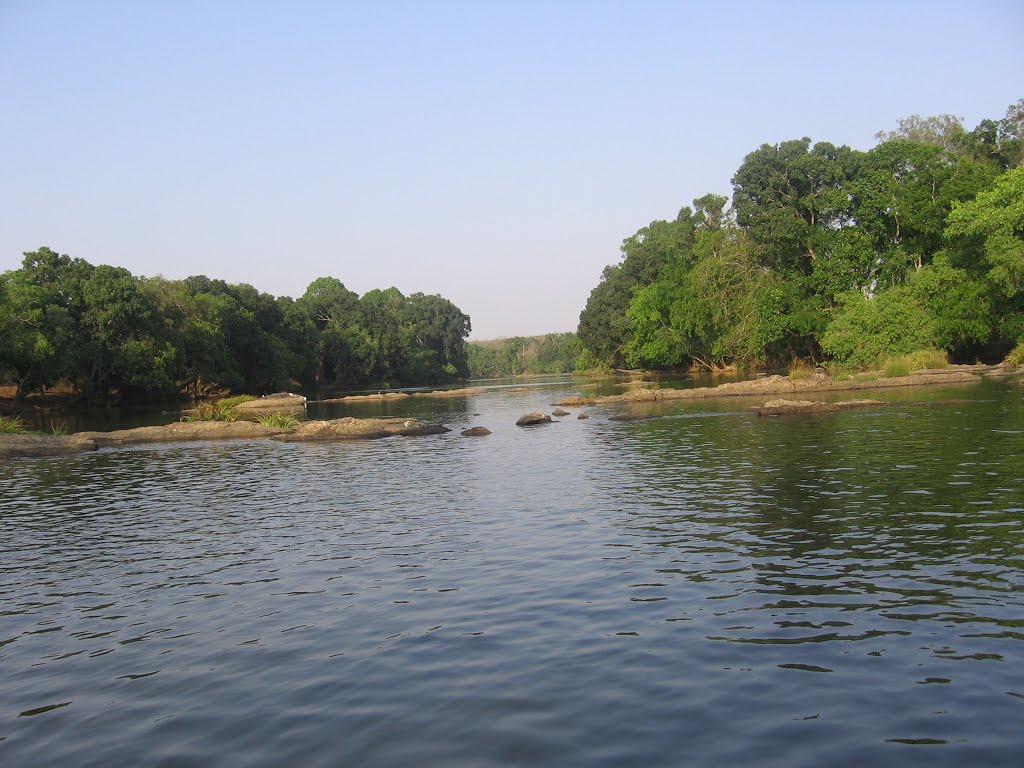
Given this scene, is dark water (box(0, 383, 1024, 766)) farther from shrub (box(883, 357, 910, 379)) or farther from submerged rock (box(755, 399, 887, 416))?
shrub (box(883, 357, 910, 379))

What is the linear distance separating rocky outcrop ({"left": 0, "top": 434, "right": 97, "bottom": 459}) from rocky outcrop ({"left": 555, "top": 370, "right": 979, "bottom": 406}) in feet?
102

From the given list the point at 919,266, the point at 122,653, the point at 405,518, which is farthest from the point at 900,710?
the point at 919,266

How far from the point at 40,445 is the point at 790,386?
1741 inches

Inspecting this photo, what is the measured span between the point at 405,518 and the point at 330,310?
125 metres

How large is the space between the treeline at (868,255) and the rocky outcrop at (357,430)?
37.7m

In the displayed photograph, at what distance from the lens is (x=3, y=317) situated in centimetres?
6012

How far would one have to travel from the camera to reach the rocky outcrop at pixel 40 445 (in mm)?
38438

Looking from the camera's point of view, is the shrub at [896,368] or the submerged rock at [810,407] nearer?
the submerged rock at [810,407]

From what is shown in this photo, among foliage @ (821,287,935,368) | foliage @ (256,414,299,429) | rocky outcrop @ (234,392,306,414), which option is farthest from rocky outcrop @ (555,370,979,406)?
rocky outcrop @ (234,392,306,414)

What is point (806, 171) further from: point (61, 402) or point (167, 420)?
point (61, 402)

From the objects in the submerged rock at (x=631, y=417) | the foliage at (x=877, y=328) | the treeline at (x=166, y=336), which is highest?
the treeline at (x=166, y=336)

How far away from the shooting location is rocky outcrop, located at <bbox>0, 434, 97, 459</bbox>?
38.4 meters

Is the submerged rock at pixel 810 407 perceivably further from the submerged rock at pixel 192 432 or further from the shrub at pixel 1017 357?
the submerged rock at pixel 192 432

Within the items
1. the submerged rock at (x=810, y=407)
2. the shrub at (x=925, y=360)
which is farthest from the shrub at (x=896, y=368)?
the submerged rock at (x=810, y=407)
